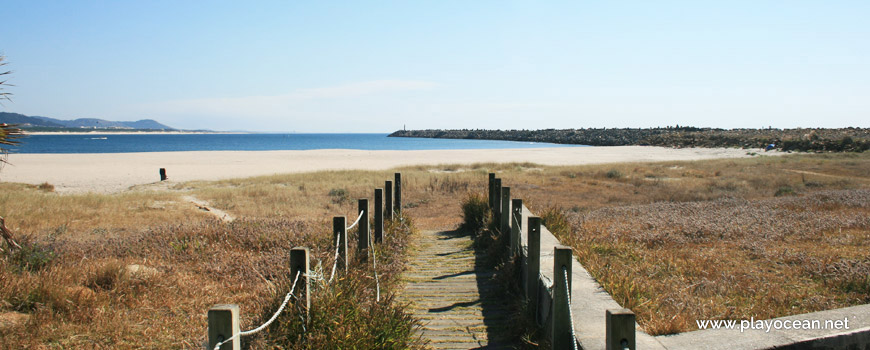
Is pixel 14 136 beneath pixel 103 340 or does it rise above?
above

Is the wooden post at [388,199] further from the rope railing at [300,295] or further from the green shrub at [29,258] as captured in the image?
the green shrub at [29,258]

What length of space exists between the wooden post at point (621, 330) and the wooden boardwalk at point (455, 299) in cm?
243

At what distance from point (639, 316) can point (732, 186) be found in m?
19.3

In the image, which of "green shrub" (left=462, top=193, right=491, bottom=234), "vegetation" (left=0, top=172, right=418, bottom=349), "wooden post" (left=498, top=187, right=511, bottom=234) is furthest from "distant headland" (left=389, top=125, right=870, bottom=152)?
"vegetation" (left=0, top=172, right=418, bottom=349)

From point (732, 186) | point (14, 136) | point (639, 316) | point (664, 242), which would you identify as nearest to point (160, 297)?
point (14, 136)

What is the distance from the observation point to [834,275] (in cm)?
681

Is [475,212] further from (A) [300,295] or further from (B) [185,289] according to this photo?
(A) [300,295]

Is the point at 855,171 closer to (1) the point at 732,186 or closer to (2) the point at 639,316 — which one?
(1) the point at 732,186

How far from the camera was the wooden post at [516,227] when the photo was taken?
Answer: 691cm

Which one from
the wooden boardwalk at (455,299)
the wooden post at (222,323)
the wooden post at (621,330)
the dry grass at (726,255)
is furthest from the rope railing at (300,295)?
the dry grass at (726,255)

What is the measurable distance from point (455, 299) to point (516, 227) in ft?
4.40

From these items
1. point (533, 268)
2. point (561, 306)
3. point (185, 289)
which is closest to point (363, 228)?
point (185, 289)

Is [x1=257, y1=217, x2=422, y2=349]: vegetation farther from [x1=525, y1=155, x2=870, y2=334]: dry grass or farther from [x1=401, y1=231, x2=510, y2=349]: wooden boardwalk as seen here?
[x1=525, y1=155, x2=870, y2=334]: dry grass

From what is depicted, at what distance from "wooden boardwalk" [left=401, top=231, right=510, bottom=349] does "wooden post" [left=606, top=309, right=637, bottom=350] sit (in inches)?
95.6
